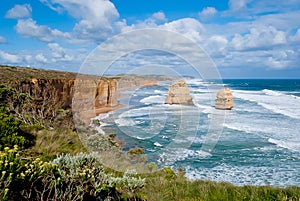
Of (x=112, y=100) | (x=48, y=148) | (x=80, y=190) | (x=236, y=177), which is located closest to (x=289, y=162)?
(x=236, y=177)

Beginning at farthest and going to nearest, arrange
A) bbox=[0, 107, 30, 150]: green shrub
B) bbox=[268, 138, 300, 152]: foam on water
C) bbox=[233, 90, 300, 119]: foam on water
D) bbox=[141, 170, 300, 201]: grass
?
bbox=[233, 90, 300, 119]: foam on water → bbox=[268, 138, 300, 152]: foam on water → bbox=[0, 107, 30, 150]: green shrub → bbox=[141, 170, 300, 201]: grass

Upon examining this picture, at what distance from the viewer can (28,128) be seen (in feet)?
31.0

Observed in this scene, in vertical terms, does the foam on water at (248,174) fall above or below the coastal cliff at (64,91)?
below

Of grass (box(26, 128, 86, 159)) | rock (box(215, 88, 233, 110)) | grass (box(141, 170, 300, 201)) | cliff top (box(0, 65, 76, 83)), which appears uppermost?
cliff top (box(0, 65, 76, 83))

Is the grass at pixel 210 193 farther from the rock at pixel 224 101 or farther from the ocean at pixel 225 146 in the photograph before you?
the rock at pixel 224 101

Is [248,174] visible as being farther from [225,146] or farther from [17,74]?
[17,74]

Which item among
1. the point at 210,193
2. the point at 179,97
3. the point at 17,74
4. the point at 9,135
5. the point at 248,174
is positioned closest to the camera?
the point at 210,193

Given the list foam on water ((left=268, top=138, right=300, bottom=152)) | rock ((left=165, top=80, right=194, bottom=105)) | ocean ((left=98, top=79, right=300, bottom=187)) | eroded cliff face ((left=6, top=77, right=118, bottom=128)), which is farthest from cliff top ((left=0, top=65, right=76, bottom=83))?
foam on water ((left=268, top=138, right=300, bottom=152))

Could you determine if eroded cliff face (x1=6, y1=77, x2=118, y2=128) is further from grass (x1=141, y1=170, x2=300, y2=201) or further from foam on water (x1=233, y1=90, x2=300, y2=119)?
foam on water (x1=233, y1=90, x2=300, y2=119)

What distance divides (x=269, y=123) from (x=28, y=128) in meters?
26.1

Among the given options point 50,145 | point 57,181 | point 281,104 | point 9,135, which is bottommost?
point 281,104

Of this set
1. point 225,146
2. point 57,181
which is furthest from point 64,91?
point 57,181

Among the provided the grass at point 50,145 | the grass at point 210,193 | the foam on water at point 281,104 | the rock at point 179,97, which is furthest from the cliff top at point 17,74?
the foam on water at point 281,104

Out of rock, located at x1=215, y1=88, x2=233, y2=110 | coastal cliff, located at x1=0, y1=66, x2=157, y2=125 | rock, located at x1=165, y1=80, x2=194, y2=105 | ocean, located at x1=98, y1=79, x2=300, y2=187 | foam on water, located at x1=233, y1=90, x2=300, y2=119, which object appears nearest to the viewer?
ocean, located at x1=98, y1=79, x2=300, y2=187
